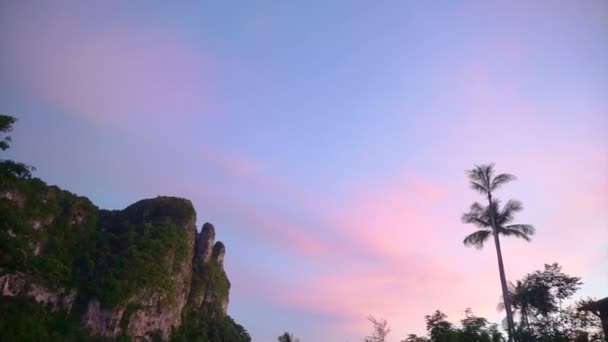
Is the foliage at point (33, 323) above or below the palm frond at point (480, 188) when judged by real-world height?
below

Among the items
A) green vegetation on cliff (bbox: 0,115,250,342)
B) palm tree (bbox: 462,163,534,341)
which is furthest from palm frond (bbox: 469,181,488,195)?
green vegetation on cliff (bbox: 0,115,250,342)

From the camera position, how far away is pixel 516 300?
29.5 meters

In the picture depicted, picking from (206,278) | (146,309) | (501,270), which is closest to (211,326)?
(206,278)

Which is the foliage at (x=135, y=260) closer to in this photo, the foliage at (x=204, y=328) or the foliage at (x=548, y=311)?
the foliage at (x=204, y=328)

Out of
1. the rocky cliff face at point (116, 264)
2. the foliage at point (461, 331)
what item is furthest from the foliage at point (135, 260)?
the foliage at point (461, 331)

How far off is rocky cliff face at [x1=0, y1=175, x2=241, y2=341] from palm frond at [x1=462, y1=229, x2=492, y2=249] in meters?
44.2

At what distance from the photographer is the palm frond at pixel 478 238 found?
3328 cm

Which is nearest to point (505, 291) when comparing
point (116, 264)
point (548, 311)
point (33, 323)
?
point (548, 311)

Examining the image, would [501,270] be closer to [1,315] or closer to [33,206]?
[1,315]

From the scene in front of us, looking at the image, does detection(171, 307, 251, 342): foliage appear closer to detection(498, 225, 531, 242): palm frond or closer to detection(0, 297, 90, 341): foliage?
detection(0, 297, 90, 341): foliage

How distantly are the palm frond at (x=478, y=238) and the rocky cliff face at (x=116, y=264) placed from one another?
4420 cm

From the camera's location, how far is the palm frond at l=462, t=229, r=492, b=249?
33.3 meters

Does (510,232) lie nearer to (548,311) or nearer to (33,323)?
(548,311)

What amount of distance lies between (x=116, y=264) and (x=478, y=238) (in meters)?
50.7
